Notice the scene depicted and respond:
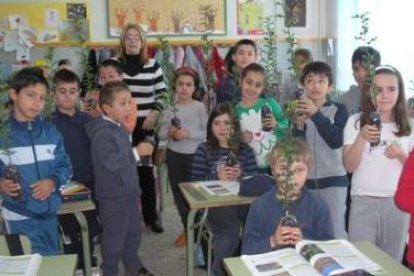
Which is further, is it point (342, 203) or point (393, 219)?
point (342, 203)

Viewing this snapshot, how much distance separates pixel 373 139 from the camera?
7.62 feet

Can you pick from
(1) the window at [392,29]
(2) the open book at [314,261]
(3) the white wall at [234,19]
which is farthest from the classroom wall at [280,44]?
(2) the open book at [314,261]

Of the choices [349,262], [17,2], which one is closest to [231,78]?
[349,262]

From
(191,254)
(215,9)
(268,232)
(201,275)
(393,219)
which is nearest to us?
(268,232)

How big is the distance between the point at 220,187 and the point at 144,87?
148 centimetres

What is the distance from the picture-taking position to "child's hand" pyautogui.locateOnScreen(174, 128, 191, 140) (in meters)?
3.55

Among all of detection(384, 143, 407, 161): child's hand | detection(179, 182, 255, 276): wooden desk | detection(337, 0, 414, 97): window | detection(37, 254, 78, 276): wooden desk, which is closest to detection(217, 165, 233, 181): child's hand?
detection(179, 182, 255, 276): wooden desk

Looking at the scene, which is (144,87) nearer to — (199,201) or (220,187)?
(220,187)

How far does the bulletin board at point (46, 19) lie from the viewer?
593cm

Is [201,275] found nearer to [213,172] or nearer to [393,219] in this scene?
[213,172]

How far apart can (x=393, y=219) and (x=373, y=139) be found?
445mm

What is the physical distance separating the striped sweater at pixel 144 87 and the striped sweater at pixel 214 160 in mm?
964

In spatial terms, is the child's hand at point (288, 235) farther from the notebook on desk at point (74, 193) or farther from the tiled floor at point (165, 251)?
the tiled floor at point (165, 251)

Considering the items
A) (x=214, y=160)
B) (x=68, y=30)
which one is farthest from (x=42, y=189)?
(x=68, y=30)
